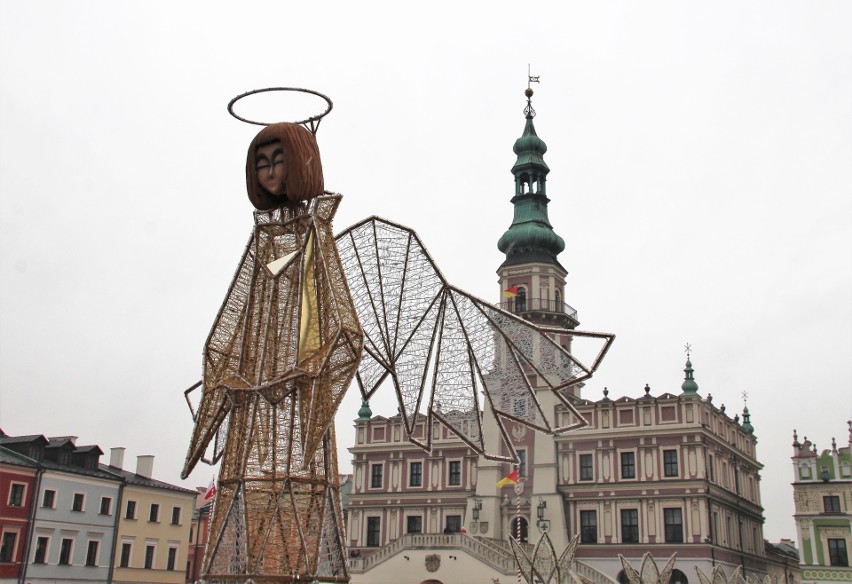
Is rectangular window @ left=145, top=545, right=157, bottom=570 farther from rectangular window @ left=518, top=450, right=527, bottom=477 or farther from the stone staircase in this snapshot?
rectangular window @ left=518, top=450, right=527, bottom=477

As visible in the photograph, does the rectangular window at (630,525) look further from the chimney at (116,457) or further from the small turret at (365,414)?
the chimney at (116,457)

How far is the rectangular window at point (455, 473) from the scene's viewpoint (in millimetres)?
44062

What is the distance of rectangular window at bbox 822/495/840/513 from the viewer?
1692 inches

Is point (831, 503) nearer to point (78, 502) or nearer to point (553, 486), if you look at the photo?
point (553, 486)

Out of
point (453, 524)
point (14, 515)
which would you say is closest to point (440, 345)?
point (14, 515)

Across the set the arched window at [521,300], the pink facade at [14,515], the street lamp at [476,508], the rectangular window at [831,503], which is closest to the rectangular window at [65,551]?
the pink facade at [14,515]

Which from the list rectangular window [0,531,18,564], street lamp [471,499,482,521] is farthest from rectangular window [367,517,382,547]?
rectangular window [0,531,18,564]

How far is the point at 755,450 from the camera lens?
50344mm

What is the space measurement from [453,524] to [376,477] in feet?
16.6

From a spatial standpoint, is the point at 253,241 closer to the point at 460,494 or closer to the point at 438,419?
the point at 438,419

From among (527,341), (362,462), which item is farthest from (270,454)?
(362,462)

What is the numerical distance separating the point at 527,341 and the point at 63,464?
26.6m

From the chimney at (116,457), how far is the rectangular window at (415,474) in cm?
1391

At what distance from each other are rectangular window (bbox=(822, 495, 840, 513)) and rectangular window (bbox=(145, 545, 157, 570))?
102 ft
